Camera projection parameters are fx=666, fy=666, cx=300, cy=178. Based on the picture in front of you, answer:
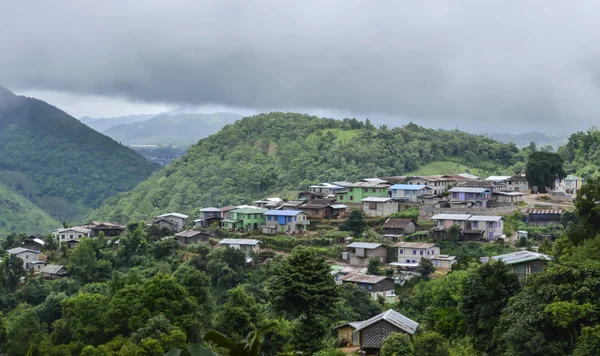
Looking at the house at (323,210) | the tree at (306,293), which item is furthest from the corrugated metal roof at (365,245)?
the tree at (306,293)

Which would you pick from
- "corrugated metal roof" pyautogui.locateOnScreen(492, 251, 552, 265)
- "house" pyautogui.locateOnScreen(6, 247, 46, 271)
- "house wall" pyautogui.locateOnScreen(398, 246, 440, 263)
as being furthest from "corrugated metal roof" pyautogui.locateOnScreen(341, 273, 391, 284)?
"house" pyautogui.locateOnScreen(6, 247, 46, 271)

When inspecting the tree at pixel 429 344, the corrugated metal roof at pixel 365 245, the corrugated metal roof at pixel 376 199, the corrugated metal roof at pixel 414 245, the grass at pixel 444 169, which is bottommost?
the tree at pixel 429 344

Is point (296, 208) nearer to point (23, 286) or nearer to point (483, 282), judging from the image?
point (23, 286)

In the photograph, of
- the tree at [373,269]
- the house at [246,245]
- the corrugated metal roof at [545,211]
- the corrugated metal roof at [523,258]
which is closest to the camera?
the corrugated metal roof at [523,258]

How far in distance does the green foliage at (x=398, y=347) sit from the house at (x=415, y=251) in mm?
15163

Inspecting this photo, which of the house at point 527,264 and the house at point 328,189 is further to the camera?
the house at point 328,189

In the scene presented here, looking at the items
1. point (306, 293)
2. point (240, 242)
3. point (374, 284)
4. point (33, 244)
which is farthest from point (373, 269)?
point (33, 244)

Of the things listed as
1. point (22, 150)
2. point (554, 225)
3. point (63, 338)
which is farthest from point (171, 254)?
point (22, 150)

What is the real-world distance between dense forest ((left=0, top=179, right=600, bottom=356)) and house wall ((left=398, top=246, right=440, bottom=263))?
54.2 inches

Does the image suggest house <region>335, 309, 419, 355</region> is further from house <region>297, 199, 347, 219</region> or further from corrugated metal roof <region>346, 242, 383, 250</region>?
house <region>297, 199, 347, 219</region>

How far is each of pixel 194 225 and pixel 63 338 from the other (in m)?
20.6

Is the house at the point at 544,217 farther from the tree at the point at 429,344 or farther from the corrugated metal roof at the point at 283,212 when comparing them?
the tree at the point at 429,344

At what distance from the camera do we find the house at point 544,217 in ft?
121

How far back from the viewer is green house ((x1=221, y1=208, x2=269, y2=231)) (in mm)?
42000
